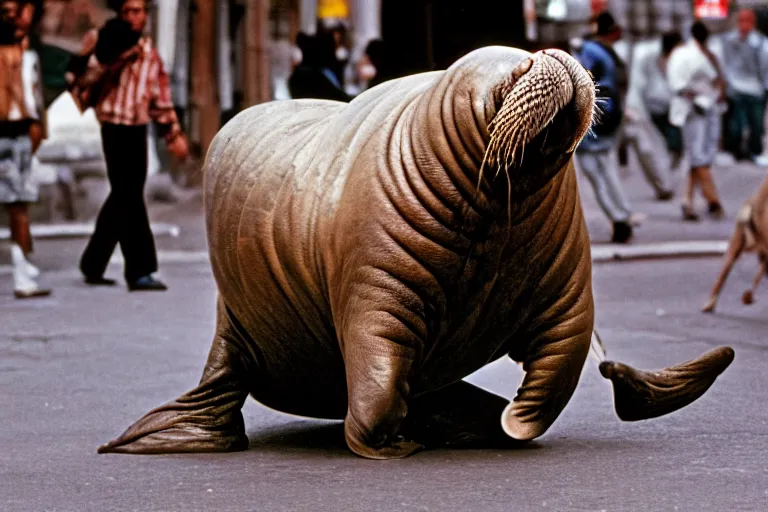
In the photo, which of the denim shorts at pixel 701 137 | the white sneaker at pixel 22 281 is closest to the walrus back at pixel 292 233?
the white sneaker at pixel 22 281

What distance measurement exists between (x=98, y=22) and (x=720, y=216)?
22.5ft

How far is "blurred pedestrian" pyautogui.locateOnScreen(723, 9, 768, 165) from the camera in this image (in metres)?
24.5

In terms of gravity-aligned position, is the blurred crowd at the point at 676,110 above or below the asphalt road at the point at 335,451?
below

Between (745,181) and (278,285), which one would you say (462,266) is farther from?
(745,181)

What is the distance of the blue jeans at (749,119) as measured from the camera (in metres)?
25.0

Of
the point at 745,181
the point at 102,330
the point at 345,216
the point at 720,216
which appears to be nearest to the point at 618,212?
the point at 720,216

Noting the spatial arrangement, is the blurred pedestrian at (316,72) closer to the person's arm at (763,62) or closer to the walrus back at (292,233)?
the walrus back at (292,233)

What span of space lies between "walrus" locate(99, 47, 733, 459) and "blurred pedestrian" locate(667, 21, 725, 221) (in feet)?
37.7

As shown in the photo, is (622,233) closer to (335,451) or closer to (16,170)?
(16,170)

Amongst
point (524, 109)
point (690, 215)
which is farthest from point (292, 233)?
point (690, 215)

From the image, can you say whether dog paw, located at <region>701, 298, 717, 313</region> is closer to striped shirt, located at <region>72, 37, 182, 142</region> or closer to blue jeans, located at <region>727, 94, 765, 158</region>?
striped shirt, located at <region>72, 37, 182, 142</region>

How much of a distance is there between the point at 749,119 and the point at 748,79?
65 cm

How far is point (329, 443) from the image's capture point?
654cm

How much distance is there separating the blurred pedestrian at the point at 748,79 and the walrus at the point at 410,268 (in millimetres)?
18713
